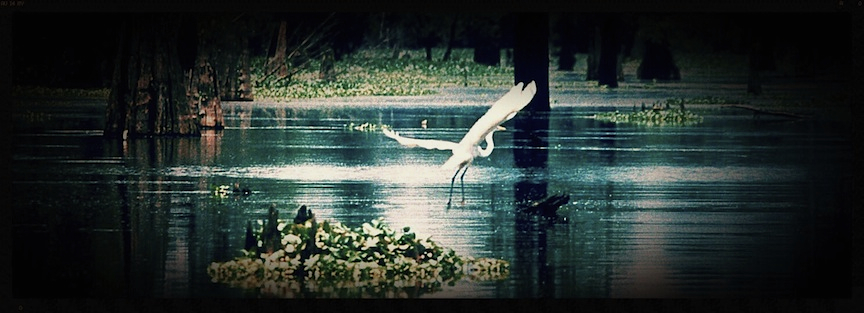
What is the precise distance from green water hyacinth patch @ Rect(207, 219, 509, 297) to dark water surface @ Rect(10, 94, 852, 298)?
0.08 m

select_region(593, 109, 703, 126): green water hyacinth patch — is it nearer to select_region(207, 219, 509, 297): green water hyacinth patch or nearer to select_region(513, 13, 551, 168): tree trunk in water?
select_region(513, 13, 551, 168): tree trunk in water

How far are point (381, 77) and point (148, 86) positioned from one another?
1.42 metres

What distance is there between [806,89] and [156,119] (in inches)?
156

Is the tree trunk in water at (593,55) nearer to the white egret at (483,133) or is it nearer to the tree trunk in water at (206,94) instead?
the white egret at (483,133)

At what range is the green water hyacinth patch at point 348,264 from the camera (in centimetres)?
1616

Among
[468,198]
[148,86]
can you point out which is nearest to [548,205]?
[468,198]

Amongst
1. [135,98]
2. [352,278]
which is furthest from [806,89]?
[135,98]

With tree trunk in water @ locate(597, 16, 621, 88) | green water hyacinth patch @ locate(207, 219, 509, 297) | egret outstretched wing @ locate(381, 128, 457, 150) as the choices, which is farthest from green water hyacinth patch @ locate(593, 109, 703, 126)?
green water hyacinth patch @ locate(207, 219, 509, 297)

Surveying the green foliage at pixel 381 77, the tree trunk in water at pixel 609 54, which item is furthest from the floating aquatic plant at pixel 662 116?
the green foliage at pixel 381 77

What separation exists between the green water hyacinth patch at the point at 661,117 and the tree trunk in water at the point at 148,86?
256cm

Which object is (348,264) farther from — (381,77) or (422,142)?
(381,77)

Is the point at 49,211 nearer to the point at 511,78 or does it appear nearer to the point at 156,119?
the point at 156,119

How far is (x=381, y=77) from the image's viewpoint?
16.4 metres

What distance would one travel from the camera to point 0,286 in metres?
16.1
